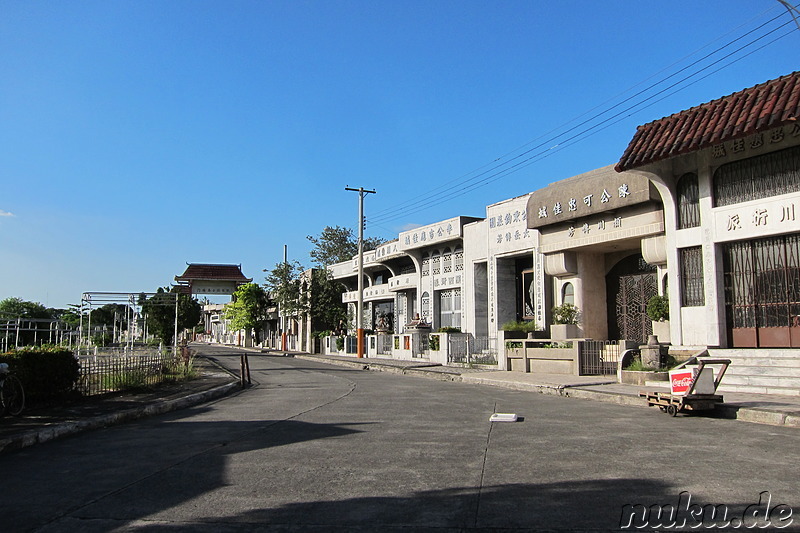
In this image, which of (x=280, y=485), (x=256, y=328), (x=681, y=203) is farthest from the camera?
(x=256, y=328)

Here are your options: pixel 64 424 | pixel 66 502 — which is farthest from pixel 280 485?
pixel 64 424

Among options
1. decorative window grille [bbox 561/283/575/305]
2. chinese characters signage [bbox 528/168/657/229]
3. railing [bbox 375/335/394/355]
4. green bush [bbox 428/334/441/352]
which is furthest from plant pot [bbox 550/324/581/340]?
railing [bbox 375/335/394/355]

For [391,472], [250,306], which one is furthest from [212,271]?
[391,472]

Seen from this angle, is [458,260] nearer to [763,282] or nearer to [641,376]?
[641,376]

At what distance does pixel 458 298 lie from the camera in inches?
1312

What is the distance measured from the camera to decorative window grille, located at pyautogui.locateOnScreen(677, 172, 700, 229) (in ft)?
56.7

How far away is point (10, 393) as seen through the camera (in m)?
10.9

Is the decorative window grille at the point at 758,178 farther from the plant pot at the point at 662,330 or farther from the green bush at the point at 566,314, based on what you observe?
the green bush at the point at 566,314

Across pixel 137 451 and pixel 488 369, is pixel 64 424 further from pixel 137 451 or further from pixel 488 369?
pixel 488 369

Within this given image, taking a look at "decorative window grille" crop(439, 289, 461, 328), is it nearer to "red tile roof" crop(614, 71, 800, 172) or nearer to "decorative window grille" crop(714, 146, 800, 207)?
"red tile roof" crop(614, 71, 800, 172)

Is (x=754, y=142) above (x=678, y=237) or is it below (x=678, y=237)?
above

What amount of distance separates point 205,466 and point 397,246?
32.4 m

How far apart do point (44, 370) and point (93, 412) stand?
159 centimetres
